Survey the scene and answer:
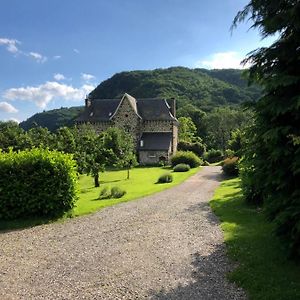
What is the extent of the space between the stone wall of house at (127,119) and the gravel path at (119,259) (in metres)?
50.6

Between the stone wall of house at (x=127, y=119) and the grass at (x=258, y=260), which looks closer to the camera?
the grass at (x=258, y=260)

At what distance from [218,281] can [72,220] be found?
9.03 meters

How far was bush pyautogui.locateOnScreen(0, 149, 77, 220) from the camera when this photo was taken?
51.1ft

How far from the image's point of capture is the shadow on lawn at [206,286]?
24.1 ft

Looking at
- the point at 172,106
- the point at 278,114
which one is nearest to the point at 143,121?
the point at 172,106

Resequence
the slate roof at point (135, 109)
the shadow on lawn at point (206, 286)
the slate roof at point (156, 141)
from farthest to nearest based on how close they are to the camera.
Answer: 1. the slate roof at point (135, 109)
2. the slate roof at point (156, 141)
3. the shadow on lawn at point (206, 286)

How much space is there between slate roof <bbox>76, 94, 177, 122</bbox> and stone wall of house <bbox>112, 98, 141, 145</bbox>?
92 cm

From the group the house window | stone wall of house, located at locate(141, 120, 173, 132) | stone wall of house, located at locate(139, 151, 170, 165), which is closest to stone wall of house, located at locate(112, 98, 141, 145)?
stone wall of house, located at locate(141, 120, 173, 132)

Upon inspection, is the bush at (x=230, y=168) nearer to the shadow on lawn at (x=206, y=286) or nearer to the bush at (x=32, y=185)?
the bush at (x=32, y=185)

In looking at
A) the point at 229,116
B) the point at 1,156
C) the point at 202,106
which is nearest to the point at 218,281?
the point at 1,156

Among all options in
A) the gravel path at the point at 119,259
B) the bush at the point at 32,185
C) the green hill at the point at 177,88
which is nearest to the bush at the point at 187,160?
the gravel path at the point at 119,259

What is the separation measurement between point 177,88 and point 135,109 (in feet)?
253

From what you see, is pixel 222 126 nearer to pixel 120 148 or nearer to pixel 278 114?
pixel 120 148

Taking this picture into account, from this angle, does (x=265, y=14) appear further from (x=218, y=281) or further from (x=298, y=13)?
(x=218, y=281)
